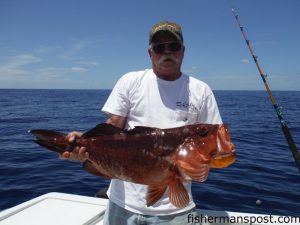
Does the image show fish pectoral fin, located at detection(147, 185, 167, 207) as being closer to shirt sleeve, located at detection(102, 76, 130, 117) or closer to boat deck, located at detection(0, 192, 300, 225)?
shirt sleeve, located at detection(102, 76, 130, 117)

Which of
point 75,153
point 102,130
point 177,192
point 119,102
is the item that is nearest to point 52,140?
point 75,153

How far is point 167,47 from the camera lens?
11.1 ft

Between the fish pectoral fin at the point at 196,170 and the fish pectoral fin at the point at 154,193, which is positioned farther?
the fish pectoral fin at the point at 154,193

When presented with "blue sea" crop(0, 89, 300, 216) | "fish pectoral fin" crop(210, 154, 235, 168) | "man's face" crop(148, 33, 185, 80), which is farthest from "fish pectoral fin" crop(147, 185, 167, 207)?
"blue sea" crop(0, 89, 300, 216)

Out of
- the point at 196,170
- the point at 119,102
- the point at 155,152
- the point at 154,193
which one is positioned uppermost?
the point at 119,102

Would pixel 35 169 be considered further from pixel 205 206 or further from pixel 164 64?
pixel 164 64

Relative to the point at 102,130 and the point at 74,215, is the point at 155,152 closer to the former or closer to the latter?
the point at 102,130

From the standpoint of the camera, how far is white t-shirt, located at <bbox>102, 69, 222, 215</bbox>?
11.2ft

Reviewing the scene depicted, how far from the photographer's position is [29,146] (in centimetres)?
1537

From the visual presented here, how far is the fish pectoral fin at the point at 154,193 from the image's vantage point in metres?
3.00

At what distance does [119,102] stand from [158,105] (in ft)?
1.38

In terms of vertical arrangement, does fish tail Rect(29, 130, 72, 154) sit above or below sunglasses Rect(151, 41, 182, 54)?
below

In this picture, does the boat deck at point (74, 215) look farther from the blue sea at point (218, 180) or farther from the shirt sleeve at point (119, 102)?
the blue sea at point (218, 180)

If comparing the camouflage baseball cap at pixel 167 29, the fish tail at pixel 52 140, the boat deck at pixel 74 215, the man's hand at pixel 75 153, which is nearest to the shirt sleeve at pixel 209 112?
the camouflage baseball cap at pixel 167 29
